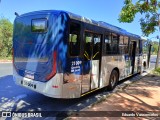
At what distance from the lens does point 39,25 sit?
247 inches

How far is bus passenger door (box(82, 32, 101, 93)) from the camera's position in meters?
7.02

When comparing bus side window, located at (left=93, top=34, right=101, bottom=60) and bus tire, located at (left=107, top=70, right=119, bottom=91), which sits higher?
bus side window, located at (left=93, top=34, right=101, bottom=60)

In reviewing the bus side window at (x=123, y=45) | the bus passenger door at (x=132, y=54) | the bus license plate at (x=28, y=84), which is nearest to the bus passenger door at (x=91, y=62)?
the bus license plate at (x=28, y=84)

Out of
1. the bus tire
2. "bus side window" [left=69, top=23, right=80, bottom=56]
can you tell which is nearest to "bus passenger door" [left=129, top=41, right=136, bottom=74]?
the bus tire

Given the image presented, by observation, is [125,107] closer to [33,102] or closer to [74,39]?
[74,39]

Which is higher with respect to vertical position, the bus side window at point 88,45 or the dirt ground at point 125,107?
the bus side window at point 88,45

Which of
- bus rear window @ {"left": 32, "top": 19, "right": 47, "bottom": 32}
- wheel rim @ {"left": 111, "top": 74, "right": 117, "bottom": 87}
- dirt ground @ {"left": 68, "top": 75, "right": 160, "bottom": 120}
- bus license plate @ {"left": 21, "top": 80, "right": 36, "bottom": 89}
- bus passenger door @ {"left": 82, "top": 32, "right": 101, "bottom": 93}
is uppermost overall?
bus rear window @ {"left": 32, "top": 19, "right": 47, "bottom": 32}

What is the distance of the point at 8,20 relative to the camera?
30.1 metres

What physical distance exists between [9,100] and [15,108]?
0.92 meters

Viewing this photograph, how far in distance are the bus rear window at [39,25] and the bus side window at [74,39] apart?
79cm

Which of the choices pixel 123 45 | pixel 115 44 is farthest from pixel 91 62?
pixel 123 45

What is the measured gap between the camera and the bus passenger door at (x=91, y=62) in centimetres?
702

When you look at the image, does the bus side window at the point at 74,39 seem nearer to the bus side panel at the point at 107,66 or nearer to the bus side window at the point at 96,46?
the bus side window at the point at 96,46

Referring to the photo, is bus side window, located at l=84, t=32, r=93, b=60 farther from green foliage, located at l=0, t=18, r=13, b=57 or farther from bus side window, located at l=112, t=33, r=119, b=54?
green foliage, located at l=0, t=18, r=13, b=57
